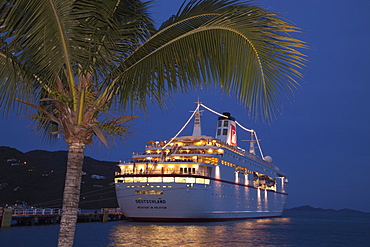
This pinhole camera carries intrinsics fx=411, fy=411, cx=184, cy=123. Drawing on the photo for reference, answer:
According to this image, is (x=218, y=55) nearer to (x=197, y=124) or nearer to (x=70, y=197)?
(x=70, y=197)

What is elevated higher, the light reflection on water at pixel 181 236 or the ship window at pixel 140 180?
the ship window at pixel 140 180

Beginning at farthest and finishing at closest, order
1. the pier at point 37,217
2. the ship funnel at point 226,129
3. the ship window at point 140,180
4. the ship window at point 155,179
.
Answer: the ship funnel at point 226,129
the ship window at point 140,180
the ship window at point 155,179
the pier at point 37,217

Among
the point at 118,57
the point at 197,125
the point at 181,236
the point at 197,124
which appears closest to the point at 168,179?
the point at 181,236

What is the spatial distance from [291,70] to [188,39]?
67.4 inches

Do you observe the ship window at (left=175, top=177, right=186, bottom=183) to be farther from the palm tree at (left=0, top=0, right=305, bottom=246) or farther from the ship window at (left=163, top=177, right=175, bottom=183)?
the palm tree at (left=0, top=0, right=305, bottom=246)

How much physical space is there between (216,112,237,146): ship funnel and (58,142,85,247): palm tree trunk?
53166 millimetres

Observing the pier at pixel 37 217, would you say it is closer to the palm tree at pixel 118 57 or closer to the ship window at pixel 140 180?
the ship window at pixel 140 180

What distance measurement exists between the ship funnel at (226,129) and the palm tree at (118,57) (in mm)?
52519

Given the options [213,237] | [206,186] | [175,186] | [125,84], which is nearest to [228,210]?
[206,186]

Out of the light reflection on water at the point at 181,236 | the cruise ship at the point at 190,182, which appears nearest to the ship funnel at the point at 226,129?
the cruise ship at the point at 190,182

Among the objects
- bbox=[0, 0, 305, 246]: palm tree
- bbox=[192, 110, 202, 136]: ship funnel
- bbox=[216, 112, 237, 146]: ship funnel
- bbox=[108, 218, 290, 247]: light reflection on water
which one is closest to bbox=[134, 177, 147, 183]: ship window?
bbox=[108, 218, 290, 247]: light reflection on water

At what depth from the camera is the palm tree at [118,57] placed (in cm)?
522

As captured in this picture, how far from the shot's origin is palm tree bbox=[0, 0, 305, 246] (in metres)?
5.22

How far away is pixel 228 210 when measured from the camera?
45250 millimetres
